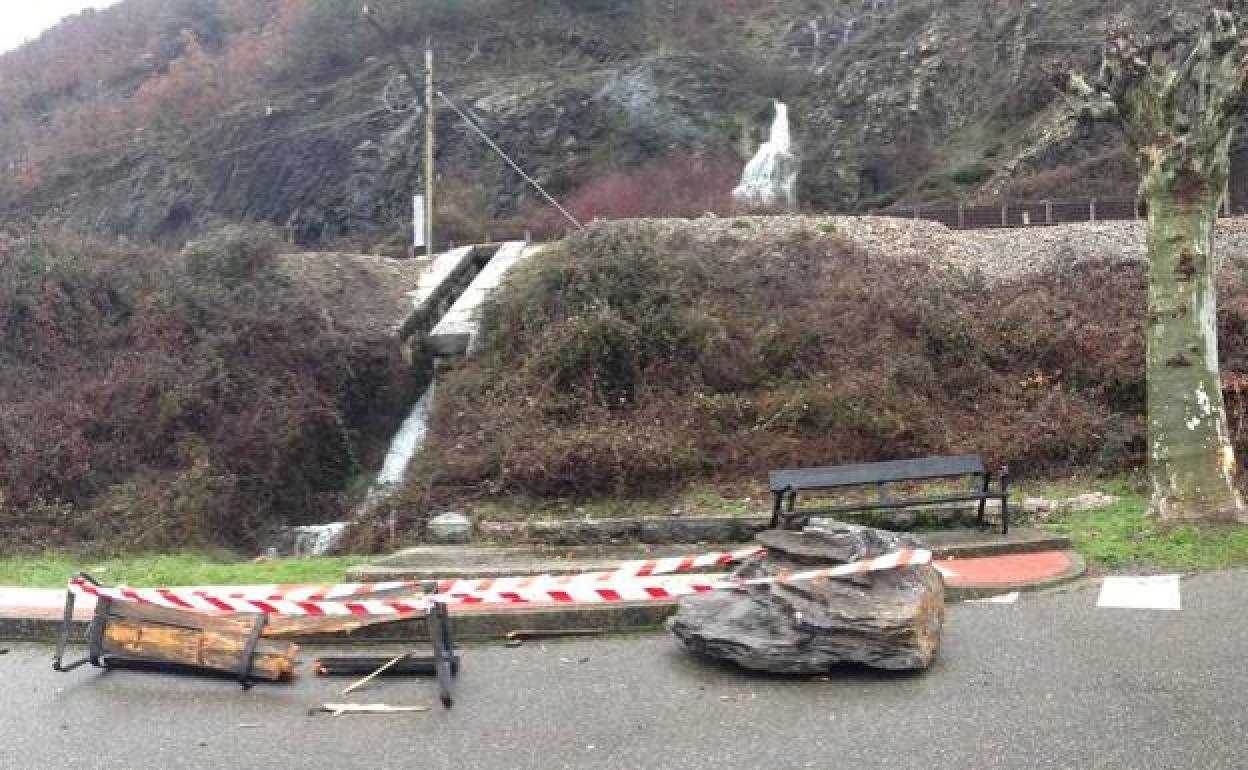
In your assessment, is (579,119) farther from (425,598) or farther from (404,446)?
(425,598)

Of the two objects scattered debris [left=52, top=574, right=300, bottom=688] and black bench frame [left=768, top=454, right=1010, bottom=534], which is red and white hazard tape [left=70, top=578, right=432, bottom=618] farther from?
black bench frame [left=768, top=454, right=1010, bottom=534]

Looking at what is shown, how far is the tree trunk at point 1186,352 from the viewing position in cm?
937


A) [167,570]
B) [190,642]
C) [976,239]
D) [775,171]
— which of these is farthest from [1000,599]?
[775,171]

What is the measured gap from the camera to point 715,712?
587cm

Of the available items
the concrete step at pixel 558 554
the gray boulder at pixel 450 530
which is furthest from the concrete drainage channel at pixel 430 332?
the concrete step at pixel 558 554

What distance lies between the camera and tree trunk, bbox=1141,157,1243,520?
9.37m

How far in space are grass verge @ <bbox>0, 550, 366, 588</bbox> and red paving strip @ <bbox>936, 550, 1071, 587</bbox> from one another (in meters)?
5.21

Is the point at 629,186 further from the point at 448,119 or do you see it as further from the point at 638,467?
the point at 638,467

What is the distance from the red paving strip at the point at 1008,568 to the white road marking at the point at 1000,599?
6.2 inches

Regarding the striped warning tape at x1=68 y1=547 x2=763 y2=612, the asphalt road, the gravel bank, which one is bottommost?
the asphalt road

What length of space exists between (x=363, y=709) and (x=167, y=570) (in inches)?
→ 200

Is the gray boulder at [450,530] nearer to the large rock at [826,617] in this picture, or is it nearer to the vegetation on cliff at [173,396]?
the vegetation on cliff at [173,396]

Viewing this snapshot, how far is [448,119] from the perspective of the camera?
145 feet

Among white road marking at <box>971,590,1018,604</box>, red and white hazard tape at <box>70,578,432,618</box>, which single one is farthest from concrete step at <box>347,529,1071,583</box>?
red and white hazard tape at <box>70,578,432,618</box>
